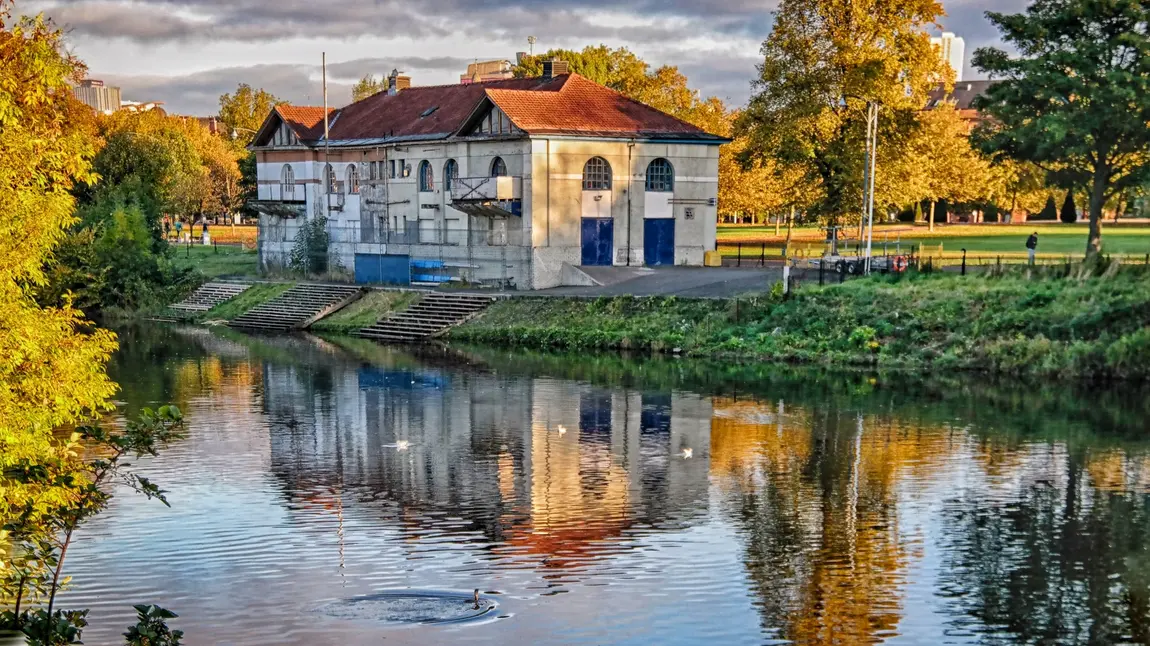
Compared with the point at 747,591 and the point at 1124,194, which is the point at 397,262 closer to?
the point at 1124,194

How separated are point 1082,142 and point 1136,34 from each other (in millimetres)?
4516

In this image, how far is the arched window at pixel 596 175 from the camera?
186 feet

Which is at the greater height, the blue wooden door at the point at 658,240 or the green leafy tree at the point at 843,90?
the green leafy tree at the point at 843,90

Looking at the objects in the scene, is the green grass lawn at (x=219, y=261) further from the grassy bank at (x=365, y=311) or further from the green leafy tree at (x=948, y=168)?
the green leafy tree at (x=948, y=168)

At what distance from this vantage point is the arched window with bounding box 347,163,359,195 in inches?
2598

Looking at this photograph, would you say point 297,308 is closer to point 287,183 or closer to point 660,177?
point 287,183

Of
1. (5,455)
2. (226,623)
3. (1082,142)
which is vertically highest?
(1082,142)

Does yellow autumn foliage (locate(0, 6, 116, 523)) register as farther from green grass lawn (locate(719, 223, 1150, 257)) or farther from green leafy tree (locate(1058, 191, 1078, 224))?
green leafy tree (locate(1058, 191, 1078, 224))

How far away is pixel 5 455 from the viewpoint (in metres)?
15.3

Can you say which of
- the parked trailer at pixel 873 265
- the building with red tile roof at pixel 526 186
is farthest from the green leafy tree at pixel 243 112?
the parked trailer at pixel 873 265

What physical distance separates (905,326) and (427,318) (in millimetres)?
20761

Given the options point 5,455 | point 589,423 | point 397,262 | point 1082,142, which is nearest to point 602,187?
point 397,262

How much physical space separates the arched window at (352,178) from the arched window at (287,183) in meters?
5.04

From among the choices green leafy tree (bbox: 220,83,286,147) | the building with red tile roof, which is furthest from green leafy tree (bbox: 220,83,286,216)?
the building with red tile roof
